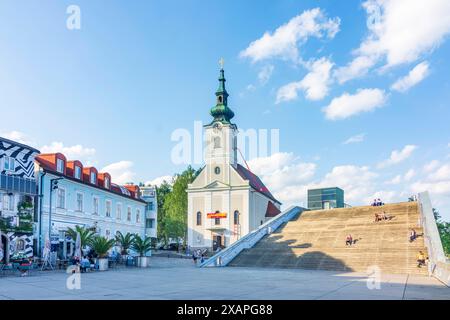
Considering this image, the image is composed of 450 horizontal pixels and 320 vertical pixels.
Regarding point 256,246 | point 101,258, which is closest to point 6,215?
point 101,258

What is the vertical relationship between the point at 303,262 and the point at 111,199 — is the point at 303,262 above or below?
below

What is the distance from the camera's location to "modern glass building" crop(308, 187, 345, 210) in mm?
94625

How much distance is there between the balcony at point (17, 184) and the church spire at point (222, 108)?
1400 inches

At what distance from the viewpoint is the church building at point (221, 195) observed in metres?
58.8

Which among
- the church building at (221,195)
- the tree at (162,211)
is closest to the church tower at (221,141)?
the church building at (221,195)

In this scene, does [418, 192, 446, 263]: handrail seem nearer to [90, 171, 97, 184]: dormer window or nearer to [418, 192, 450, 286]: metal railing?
[418, 192, 450, 286]: metal railing

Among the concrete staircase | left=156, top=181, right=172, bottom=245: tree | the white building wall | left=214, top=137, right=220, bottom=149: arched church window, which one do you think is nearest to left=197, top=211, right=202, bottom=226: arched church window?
left=214, top=137, right=220, bottom=149: arched church window

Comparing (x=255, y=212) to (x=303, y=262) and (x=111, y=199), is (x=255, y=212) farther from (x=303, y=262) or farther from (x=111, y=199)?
(x=303, y=262)

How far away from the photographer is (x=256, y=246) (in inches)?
1369

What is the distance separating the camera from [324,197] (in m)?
96.3

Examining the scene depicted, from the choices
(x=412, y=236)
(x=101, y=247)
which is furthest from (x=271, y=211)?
(x=101, y=247)

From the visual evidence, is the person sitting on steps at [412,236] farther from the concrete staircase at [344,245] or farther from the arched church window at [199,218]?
the arched church window at [199,218]

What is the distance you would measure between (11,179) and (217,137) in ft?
122

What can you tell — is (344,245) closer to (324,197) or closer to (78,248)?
(78,248)
